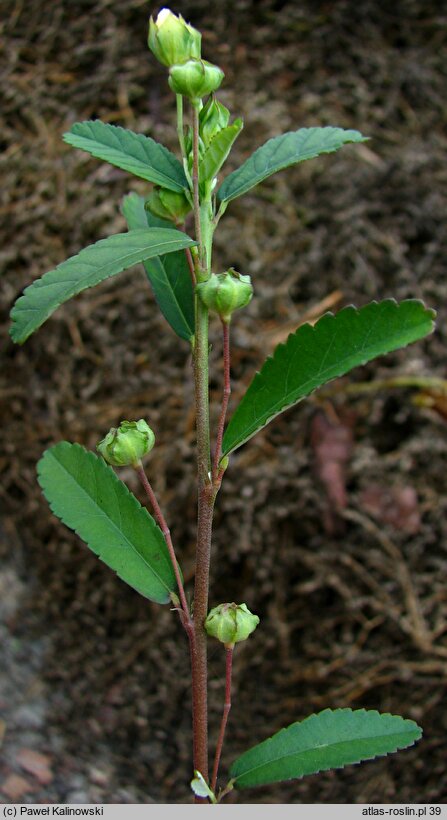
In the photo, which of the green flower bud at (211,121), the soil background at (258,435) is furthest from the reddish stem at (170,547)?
the soil background at (258,435)

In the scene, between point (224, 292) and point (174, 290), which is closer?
point (224, 292)

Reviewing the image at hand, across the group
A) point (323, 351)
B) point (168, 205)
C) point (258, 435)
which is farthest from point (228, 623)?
point (258, 435)

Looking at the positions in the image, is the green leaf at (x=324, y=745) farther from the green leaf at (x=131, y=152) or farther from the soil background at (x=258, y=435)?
the soil background at (x=258, y=435)

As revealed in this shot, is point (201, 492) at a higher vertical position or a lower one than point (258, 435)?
higher

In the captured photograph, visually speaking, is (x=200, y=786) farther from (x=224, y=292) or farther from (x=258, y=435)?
(x=258, y=435)

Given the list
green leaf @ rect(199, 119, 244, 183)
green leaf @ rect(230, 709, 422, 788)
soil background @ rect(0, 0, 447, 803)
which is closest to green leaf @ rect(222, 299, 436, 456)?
green leaf @ rect(199, 119, 244, 183)

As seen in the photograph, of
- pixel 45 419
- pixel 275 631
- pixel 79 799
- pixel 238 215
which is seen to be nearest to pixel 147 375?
pixel 45 419

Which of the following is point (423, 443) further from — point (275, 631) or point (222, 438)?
point (222, 438)
